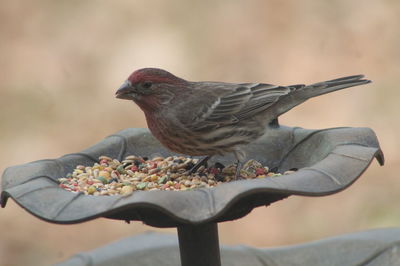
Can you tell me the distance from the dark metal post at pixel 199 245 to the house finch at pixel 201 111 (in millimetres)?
384

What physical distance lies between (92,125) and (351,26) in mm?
3396

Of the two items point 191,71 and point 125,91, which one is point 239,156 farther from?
point 191,71

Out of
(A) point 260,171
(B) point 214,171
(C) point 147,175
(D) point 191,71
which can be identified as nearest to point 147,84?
(C) point 147,175

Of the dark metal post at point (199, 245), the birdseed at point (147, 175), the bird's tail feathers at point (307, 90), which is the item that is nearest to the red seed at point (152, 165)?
the birdseed at point (147, 175)

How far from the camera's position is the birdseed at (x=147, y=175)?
14.2ft

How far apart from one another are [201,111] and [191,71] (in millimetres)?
4292

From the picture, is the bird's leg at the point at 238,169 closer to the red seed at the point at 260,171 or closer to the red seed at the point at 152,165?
the red seed at the point at 260,171

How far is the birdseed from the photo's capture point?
4.32 meters

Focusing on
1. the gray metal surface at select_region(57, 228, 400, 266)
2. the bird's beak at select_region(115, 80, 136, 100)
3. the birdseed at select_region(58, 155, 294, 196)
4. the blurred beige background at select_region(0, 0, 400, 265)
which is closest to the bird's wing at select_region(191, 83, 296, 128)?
the birdseed at select_region(58, 155, 294, 196)

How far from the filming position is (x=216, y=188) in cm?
355

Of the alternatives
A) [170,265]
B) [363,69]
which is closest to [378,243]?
[170,265]

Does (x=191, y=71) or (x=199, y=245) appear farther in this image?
(x=191, y=71)

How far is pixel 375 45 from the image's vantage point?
9133 millimetres

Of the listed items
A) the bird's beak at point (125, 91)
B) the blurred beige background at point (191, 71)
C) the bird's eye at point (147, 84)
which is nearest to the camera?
the bird's beak at point (125, 91)
